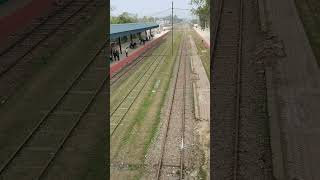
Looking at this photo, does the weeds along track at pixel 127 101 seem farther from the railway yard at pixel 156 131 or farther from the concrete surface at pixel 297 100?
the concrete surface at pixel 297 100

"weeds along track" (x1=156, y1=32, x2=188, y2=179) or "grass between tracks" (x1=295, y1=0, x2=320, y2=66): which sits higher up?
"grass between tracks" (x1=295, y1=0, x2=320, y2=66)

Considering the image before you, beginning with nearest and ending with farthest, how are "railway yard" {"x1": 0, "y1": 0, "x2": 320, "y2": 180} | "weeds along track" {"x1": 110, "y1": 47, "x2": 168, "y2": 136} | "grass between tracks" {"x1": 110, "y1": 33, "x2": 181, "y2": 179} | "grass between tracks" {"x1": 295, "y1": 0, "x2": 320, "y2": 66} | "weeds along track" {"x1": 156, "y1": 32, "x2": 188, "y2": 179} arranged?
"railway yard" {"x1": 0, "y1": 0, "x2": 320, "y2": 180}, "weeds along track" {"x1": 156, "y1": 32, "x2": 188, "y2": 179}, "grass between tracks" {"x1": 110, "y1": 33, "x2": 181, "y2": 179}, "grass between tracks" {"x1": 295, "y1": 0, "x2": 320, "y2": 66}, "weeds along track" {"x1": 110, "y1": 47, "x2": 168, "y2": 136}

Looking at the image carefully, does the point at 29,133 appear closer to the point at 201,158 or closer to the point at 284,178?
the point at 201,158

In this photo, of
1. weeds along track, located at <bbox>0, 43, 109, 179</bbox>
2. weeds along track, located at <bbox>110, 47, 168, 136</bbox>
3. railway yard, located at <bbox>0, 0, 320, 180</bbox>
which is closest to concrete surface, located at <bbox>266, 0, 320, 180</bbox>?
railway yard, located at <bbox>0, 0, 320, 180</bbox>

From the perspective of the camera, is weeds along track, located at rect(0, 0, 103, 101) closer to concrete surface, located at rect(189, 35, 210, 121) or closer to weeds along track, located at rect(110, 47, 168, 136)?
weeds along track, located at rect(110, 47, 168, 136)

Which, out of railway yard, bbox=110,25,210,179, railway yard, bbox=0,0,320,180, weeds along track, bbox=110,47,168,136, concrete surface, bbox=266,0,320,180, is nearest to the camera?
concrete surface, bbox=266,0,320,180

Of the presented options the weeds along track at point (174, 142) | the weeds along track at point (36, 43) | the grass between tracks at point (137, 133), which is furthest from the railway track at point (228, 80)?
the weeds along track at point (36, 43)

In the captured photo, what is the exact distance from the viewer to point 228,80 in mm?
17250

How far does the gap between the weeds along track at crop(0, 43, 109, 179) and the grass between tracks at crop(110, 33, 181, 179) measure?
2.22 meters

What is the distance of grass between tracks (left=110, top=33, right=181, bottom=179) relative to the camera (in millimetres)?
16016

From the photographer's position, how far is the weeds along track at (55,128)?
43.3 feet

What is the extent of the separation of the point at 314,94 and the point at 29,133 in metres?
10.6

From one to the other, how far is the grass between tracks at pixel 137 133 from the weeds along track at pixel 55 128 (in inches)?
87.3

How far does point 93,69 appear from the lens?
69.3 ft
